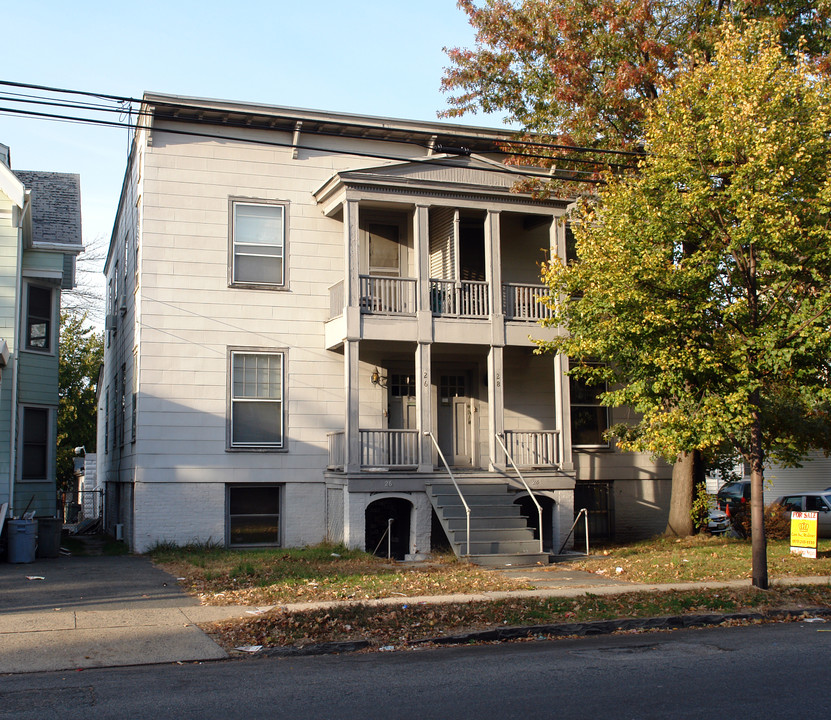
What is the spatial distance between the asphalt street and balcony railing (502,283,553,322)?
35.5 ft

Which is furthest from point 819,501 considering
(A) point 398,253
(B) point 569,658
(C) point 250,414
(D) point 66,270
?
(D) point 66,270

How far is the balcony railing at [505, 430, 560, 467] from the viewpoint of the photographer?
61.4 feet

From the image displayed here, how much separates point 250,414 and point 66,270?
6.75 m

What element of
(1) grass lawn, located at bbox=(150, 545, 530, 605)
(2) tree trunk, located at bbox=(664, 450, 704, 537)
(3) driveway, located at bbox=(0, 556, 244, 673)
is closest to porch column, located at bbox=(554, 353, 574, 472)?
(2) tree trunk, located at bbox=(664, 450, 704, 537)

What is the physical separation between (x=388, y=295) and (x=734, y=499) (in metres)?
14.3

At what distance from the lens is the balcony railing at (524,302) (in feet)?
63.6

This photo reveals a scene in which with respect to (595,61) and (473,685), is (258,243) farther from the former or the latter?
(473,685)

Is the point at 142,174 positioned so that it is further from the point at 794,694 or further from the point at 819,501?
the point at 819,501

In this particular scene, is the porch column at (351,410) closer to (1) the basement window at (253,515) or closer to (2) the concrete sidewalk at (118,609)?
(1) the basement window at (253,515)

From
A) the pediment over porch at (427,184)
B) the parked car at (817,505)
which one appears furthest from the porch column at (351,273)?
the parked car at (817,505)

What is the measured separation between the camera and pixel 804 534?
53.0 feet

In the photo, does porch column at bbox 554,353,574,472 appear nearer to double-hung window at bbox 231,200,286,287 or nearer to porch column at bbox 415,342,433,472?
porch column at bbox 415,342,433,472

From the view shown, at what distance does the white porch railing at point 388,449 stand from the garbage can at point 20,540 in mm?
6458

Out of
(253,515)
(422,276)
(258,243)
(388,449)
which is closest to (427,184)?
(422,276)
